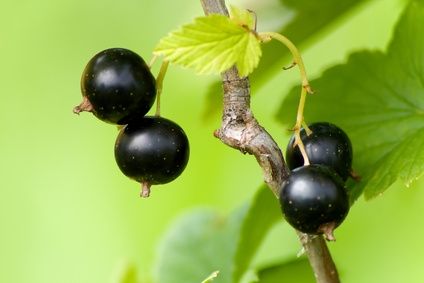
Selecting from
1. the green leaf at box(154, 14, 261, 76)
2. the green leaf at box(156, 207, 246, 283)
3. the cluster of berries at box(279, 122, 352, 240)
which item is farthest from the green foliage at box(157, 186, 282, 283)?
the green leaf at box(154, 14, 261, 76)

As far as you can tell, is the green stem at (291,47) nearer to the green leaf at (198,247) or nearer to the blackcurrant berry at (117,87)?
the blackcurrant berry at (117,87)

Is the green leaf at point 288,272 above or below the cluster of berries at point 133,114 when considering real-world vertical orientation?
below

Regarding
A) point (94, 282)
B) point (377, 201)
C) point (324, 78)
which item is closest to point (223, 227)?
point (377, 201)

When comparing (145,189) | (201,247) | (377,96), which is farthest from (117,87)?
(201,247)

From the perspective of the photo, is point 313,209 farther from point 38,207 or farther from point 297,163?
point 38,207

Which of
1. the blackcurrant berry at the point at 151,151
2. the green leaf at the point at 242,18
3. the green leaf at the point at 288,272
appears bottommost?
the green leaf at the point at 288,272

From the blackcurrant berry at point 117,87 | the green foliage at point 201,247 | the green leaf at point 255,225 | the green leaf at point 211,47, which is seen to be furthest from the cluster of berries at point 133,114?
the green foliage at point 201,247
